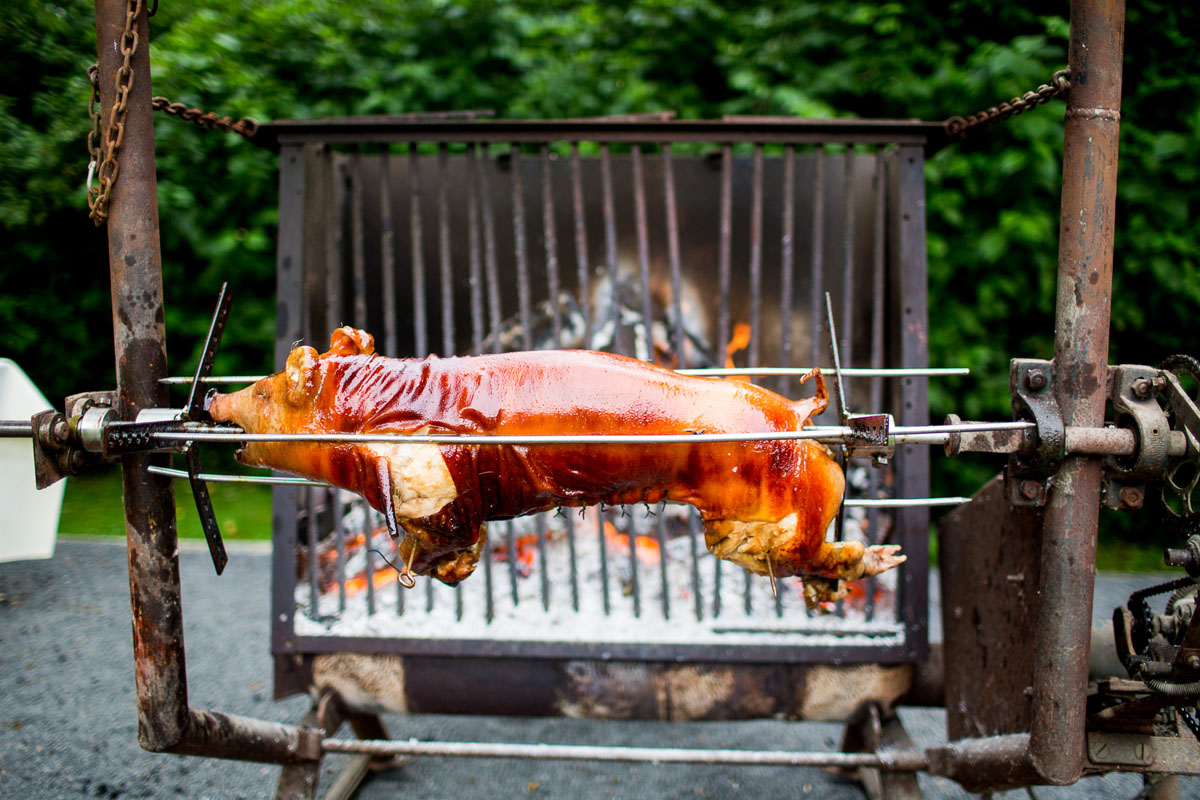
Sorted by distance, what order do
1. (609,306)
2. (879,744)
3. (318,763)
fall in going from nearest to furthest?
1. (318,763)
2. (879,744)
3. (609,306)

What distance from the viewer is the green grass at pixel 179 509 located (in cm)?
487

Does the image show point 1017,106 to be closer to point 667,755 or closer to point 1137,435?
point 1137,435

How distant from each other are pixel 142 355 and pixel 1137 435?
229 cm

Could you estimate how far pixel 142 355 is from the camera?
1710 millimetres

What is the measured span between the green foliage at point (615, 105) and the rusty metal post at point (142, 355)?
2980 mm

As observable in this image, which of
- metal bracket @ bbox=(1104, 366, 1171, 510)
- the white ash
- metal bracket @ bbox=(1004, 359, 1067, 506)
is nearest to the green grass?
the white ash

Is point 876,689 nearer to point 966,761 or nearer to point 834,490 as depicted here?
point 966,761

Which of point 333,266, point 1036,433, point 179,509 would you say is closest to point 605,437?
point 1036,433

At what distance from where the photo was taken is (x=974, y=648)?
2297 mm

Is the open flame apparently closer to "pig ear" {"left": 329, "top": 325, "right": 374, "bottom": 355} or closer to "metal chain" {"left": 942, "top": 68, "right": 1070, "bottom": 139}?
"pig ear" {"left": 329, "top": 325, "right": 374, "bottom": 355}

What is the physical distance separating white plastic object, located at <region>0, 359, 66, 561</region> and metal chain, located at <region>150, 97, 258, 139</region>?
2.52 feet

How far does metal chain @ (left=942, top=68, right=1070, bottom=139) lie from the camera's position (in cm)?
162

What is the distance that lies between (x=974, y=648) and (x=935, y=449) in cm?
240

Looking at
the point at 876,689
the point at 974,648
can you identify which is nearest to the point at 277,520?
the point at 876,689
